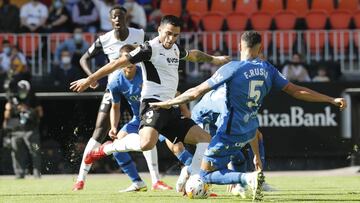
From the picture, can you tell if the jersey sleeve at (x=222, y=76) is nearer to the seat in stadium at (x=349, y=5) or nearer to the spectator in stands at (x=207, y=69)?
the spectator in stands at (x=207, y=69)

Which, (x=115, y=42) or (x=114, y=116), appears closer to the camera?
(x=114, y=116)

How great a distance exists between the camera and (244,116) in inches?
421

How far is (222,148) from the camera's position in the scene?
10.7 m

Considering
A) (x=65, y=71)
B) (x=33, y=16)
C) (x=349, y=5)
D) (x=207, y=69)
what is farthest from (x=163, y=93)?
(x=349, y=5)

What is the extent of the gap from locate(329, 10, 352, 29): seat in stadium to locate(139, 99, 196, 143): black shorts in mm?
11274

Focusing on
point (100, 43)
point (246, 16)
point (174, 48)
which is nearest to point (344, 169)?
point (246, 16)

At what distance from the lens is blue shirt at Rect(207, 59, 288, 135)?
1051 cm

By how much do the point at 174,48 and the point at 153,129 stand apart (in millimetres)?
1004

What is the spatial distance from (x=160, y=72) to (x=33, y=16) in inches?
425

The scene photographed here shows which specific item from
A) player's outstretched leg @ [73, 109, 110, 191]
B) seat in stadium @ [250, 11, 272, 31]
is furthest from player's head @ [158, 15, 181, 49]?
seat in stadium @ [250, 11, 272, 31]

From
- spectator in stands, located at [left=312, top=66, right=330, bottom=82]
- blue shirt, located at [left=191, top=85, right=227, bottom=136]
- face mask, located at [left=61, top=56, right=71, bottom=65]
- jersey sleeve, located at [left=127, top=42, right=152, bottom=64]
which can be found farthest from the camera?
face mask, located at [left=61, top=56, right=71, bottom=65]

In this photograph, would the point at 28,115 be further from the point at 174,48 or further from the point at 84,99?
the point at 174,48

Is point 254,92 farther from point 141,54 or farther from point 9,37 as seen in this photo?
point 9,37

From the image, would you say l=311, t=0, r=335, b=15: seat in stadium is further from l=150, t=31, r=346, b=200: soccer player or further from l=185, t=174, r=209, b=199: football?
l=185, t=174, r=209, b=199: football
